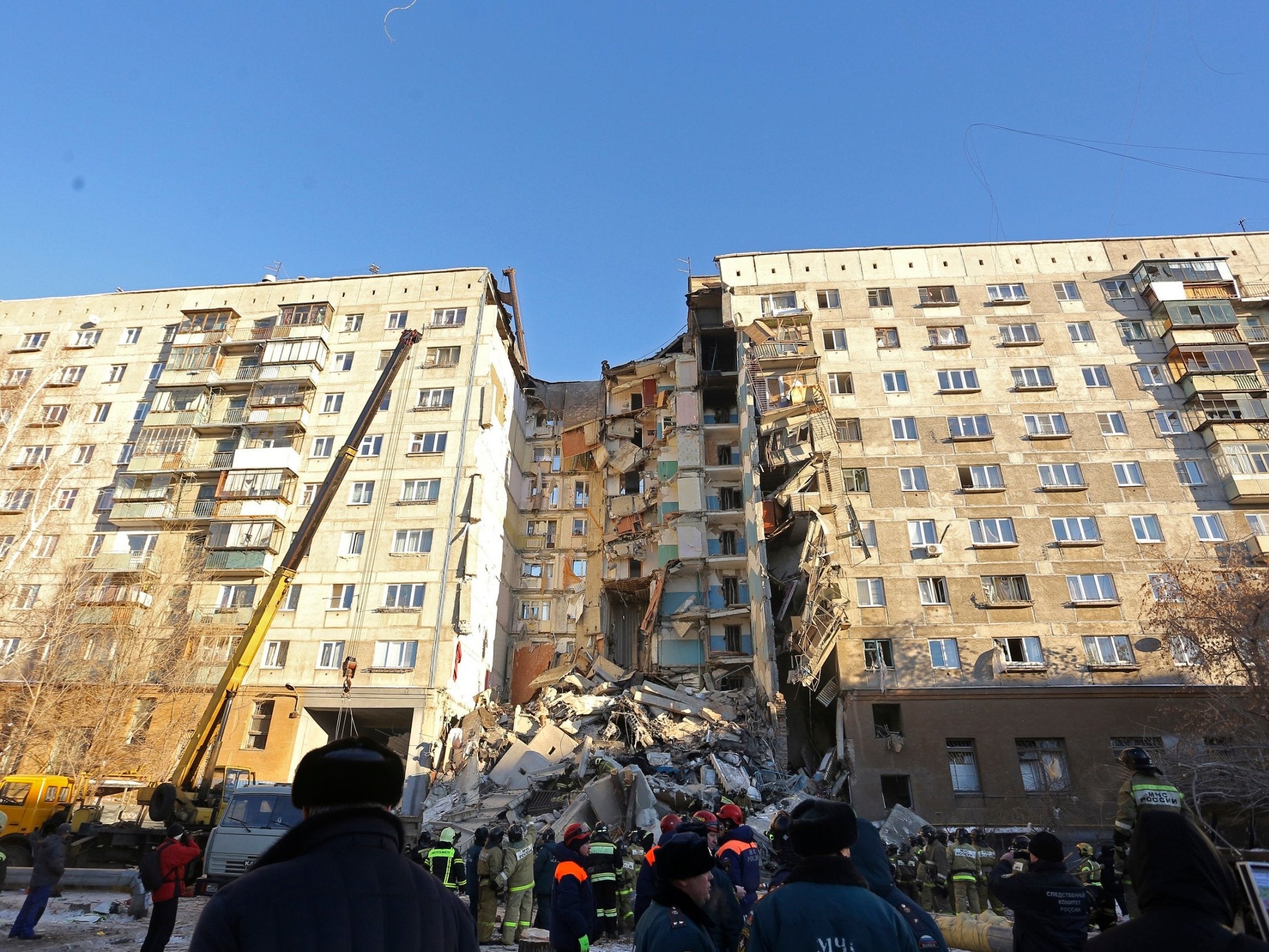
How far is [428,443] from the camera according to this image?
128 feet

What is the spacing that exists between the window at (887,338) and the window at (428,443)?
21.9 m

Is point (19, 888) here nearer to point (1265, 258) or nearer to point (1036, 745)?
point (1036, 745)

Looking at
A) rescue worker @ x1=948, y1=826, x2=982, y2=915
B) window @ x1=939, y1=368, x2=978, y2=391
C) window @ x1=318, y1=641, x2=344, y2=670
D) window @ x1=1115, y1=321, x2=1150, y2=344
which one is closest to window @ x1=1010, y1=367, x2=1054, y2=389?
window @ x1=939, y1=368, x2=978, y2=391

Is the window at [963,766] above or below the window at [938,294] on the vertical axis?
below

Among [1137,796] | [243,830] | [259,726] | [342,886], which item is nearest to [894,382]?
[1137,796]

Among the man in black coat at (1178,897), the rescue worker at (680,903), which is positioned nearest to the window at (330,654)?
the rescue worker at (680,903)

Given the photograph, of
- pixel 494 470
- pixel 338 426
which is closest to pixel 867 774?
pixel 494 470

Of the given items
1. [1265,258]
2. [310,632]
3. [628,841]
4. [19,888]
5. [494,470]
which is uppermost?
[1265,258]

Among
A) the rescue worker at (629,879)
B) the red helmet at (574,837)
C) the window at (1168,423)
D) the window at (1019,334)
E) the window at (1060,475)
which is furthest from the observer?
the window at (1019,334)

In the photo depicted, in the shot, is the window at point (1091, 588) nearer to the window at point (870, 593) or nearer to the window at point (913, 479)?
the window at point (913, 479)

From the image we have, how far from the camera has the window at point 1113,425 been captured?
33688 mm

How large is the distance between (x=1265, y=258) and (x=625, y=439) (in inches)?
1336

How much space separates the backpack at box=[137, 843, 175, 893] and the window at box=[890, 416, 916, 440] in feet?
101

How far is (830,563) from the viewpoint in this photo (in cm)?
3078
